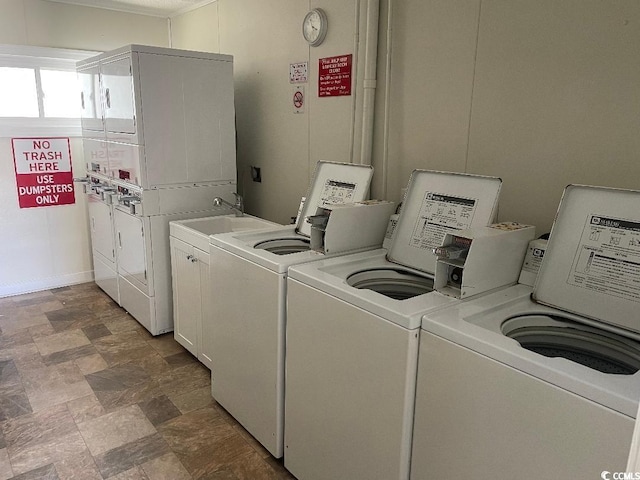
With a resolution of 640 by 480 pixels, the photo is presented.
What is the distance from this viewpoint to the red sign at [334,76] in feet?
9.02

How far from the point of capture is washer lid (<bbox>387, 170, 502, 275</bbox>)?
76.4 inches

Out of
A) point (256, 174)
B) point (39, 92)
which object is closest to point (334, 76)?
point (256, 174)

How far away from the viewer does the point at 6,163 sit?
12.8 ft

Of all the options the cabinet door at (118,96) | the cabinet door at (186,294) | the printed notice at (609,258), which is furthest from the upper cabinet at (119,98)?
the printed notice at (609,258)

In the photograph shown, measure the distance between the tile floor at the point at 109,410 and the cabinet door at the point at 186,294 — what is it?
0.45 feet

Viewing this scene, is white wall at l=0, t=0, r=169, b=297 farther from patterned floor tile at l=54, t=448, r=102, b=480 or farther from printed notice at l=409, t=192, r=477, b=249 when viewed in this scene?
printed notice at l=409, t=192, r=477, b=249

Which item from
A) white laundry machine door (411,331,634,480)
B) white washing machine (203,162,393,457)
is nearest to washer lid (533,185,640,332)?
white laundry machine door (411,331,634,480)

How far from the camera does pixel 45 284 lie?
4.27 meters

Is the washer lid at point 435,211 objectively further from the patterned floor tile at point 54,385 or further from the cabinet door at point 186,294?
the patterned floor tile at point 54,385

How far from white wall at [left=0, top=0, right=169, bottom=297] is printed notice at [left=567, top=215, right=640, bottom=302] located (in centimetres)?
411

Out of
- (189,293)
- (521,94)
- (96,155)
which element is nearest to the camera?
(521,94)

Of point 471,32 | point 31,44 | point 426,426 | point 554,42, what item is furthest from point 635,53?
point 31,44

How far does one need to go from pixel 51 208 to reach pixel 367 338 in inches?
145

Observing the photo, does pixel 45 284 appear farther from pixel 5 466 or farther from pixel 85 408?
pixel 5 466
